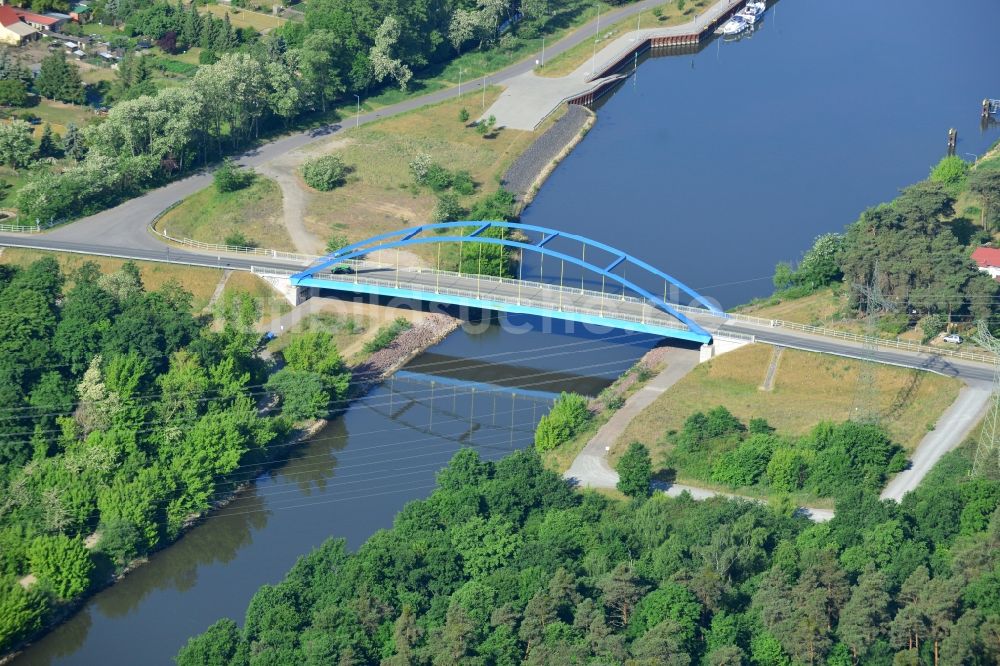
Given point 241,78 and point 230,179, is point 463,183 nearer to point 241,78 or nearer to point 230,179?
point 230,179

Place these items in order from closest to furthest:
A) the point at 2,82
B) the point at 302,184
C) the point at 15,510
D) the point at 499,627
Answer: the point at 499,627 < the point at 15,510 < the point at 302,184 < the point at 2,82

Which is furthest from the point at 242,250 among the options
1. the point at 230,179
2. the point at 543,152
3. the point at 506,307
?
the point at 543,152

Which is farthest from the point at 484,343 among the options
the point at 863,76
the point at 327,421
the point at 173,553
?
the point at 863,76

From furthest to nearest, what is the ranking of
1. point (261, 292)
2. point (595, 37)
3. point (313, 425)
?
point (595, 37)
point (261, 292)
point (313, 425)

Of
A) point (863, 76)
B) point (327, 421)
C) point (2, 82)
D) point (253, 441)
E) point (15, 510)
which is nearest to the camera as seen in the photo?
point (15, 510)

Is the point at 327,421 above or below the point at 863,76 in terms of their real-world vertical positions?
below

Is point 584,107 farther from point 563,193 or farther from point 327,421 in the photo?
point 327,421

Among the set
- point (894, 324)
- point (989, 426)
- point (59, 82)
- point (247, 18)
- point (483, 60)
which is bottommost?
point (989, 426)
